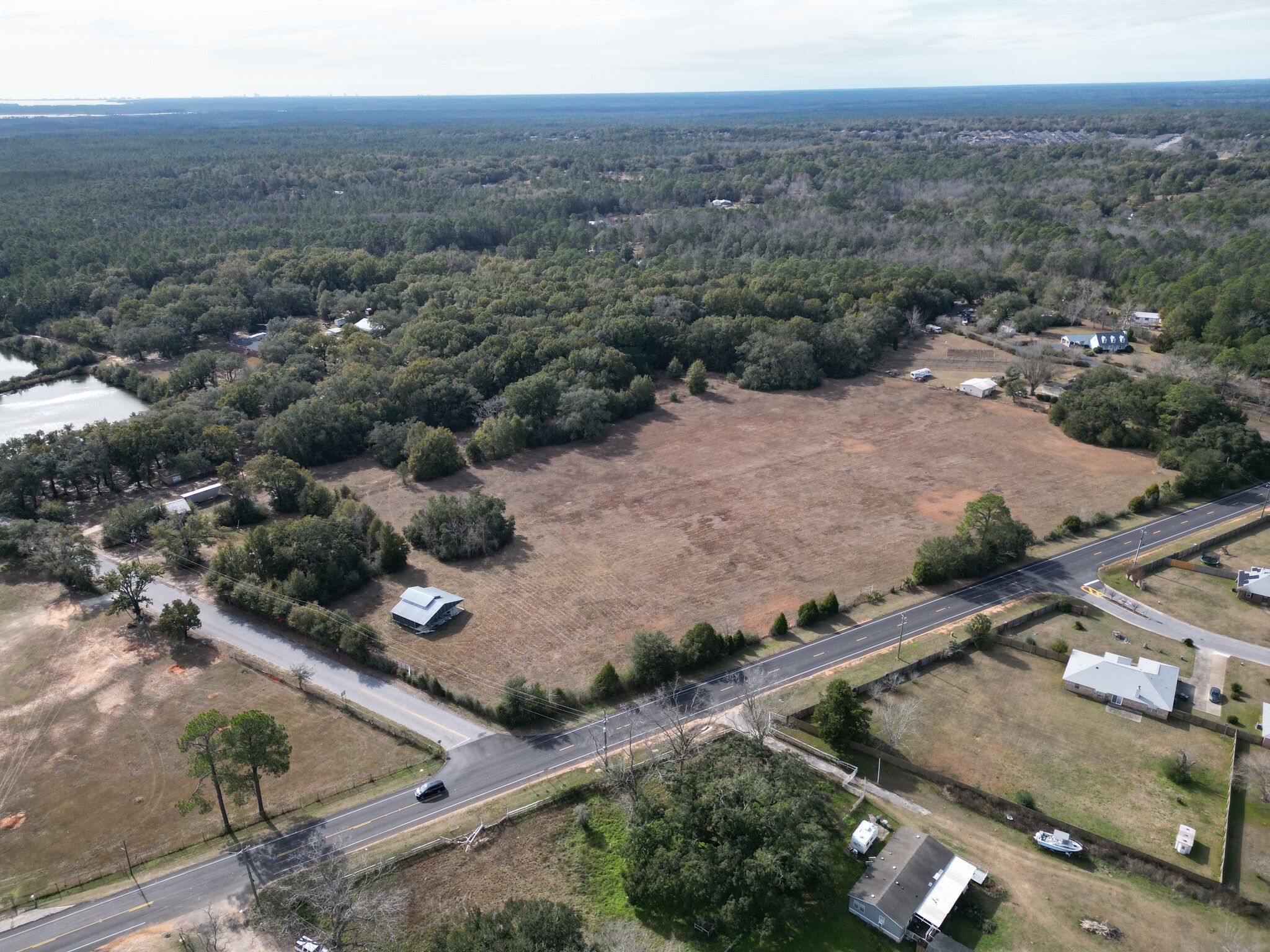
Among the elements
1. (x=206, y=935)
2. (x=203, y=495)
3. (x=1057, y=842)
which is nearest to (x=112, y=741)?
(x=206, y=935)

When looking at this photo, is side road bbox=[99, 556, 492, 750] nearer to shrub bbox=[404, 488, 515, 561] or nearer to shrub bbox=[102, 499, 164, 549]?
shrub bbox=[102, 499, 164, 549]

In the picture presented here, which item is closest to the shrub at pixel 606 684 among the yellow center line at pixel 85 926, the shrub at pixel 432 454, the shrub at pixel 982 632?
the shrub at pixel 982 632

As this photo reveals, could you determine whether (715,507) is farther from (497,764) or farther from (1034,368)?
(1034,368)

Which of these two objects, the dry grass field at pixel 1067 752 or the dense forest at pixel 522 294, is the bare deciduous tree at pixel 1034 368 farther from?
the dry grass field at pixel 1067 752

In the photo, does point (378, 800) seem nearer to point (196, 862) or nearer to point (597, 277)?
point (196, 862)

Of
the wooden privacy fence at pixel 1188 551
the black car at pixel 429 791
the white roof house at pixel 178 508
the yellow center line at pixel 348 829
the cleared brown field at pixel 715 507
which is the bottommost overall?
the cleared brown field at pixel 715 507

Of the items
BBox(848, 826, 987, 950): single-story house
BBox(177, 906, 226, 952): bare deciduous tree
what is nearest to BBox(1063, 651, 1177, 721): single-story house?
BBox(848, 826, 987, 950): single-story house

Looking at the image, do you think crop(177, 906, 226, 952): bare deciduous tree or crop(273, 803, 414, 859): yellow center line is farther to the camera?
crop(273, 803, 414, 859): yellow center line
